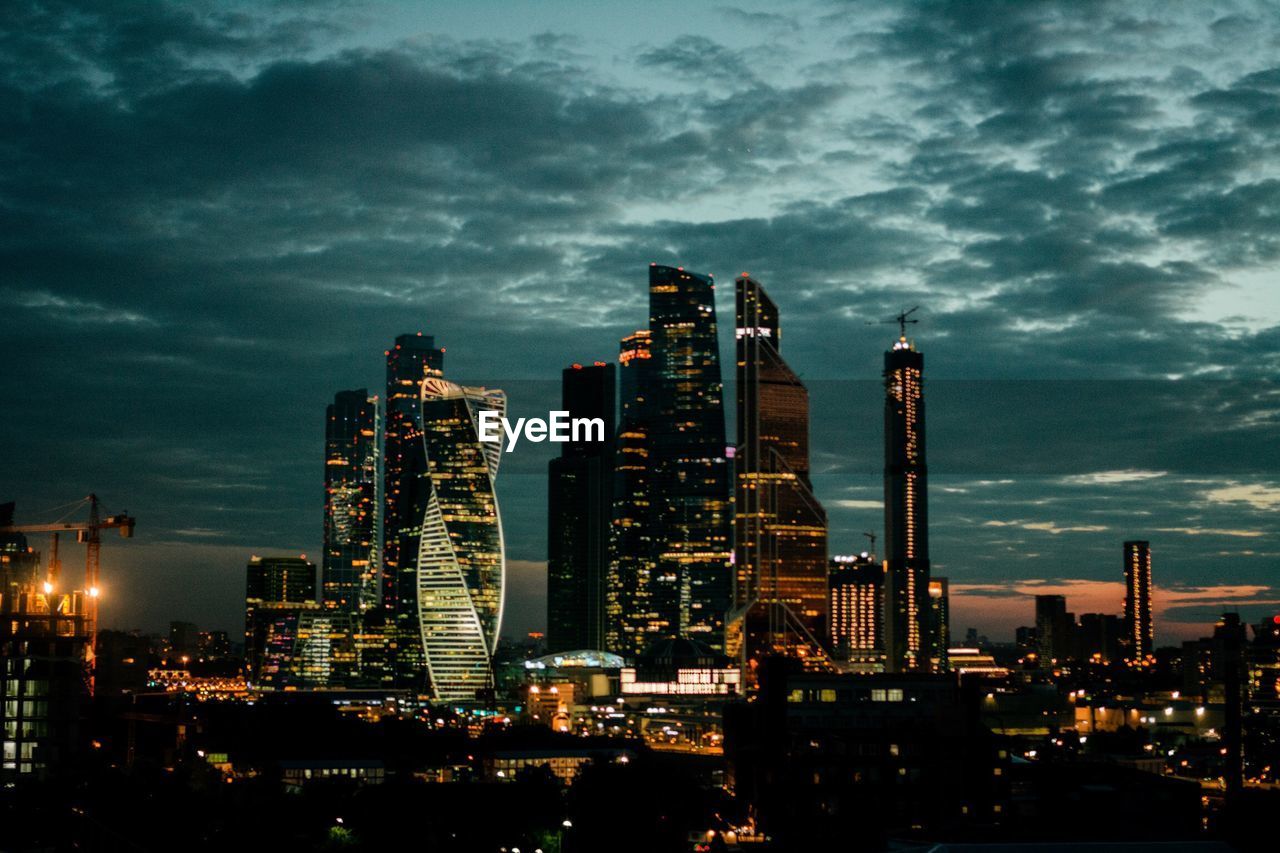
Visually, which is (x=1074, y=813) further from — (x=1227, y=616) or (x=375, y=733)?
(x=375, y=733)

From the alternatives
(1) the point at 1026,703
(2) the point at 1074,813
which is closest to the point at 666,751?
(1) the point at 1026,703

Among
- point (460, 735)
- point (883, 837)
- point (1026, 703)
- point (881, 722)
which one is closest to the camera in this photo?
point (883, 837)

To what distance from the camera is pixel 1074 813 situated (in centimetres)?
5672

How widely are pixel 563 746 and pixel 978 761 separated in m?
56.6

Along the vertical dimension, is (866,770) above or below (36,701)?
below

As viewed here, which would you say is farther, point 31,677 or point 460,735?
point 460,735

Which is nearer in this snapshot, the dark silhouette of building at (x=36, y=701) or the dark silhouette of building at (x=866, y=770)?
the dark silhouette of building at (x=36, y=701)

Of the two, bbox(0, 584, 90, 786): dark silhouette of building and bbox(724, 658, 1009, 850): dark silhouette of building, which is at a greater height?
bbox(0, 584, 90, 786): dark silhouette of building

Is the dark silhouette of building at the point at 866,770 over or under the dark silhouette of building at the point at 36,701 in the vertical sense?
under

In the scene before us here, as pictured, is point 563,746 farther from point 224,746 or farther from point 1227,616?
point 1227,616

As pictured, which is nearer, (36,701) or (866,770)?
(36,701)

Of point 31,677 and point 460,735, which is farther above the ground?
point 31,677

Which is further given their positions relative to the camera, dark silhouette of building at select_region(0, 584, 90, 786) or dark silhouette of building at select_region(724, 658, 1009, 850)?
dark silhouette of building at select_region(724, 658, 1009, 850)

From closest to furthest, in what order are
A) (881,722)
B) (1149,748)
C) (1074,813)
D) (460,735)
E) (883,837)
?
(883,837) → (1074,813) → (881,722) → (1149,748) → (460,735)
